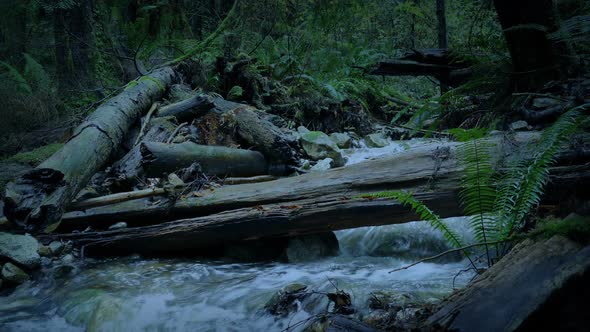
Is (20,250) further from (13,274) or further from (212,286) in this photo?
(212,286)

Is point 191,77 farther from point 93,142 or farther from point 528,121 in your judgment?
point 528,121

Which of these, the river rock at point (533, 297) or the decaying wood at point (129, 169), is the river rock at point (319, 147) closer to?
the decaying wood at point (129, 169)

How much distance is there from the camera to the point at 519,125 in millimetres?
4555

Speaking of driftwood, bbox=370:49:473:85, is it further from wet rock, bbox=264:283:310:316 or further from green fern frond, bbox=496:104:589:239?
wet rock, bbox=264:283:310:316

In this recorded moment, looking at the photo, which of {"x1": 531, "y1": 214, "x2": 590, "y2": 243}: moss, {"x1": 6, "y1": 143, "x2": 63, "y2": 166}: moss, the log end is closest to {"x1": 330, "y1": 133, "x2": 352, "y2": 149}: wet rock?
{"x1": 6, "y1": 143, "x2": 63, "y2": 166}: moss

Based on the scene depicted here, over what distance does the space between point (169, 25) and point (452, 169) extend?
837 cm

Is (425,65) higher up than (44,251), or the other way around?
(425,65)

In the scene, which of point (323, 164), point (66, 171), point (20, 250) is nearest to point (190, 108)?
point (323, 164)

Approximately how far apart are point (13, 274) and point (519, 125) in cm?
522

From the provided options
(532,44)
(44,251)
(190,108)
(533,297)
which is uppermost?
(532,44)

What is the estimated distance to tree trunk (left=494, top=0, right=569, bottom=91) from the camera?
433 cm

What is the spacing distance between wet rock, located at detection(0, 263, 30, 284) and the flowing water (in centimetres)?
7

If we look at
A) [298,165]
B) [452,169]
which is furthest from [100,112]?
[452,169]

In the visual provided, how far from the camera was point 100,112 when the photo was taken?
568 cm
